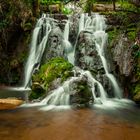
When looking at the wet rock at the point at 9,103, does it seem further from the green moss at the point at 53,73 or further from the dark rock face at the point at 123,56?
the dark rock face at the point at 123,56

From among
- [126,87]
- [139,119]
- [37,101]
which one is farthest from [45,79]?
[139,119]

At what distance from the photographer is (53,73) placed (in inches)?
448

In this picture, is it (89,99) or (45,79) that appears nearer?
(89,99)

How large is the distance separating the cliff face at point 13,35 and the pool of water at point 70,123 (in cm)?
545

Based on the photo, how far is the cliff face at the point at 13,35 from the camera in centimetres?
1470

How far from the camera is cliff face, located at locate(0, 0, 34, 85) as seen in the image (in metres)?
14.7

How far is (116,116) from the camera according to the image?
878 centimetres

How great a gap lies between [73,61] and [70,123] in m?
6.11

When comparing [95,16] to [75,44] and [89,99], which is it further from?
[89,99]

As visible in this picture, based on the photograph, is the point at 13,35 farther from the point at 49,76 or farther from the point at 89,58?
the point at 49,76

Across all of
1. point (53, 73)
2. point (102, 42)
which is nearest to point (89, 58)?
point (102, 42)

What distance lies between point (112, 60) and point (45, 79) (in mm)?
3316

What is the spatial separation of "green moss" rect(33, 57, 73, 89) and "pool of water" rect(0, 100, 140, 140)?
172 cm

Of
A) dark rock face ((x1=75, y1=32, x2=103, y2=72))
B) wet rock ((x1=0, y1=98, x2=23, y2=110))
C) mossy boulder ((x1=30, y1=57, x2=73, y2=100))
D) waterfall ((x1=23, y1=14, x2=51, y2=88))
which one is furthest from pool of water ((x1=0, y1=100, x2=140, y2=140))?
waterfall ((x1=23, y1=14, x2=51, y2=88))
